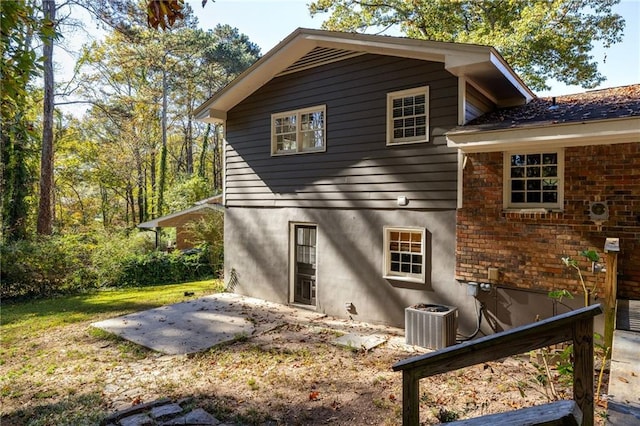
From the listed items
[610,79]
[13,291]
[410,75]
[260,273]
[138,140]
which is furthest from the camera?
[138,140]

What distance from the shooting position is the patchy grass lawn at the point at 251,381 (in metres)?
4.23

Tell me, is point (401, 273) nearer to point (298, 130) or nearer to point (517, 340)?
point (298, 130)

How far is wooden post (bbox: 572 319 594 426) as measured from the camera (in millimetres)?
1705

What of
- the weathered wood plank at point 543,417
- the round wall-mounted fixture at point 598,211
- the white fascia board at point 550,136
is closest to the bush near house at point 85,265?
the white fascia board at point 550,136

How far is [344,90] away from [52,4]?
13324 mm

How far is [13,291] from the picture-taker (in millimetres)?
10898

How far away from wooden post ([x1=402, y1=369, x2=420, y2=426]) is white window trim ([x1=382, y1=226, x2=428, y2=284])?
511 centimetres

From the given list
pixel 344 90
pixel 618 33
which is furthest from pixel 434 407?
pixel 618 33

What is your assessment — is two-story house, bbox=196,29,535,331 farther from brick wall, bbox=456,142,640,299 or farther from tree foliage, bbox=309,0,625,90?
tree foliage, bbox=309,0,625,90

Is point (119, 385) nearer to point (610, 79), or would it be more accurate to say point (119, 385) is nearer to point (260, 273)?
point (260, 273)

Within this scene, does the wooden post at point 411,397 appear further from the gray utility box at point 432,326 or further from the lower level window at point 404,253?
the lower level window at point 404,253

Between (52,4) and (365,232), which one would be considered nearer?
(365,232)

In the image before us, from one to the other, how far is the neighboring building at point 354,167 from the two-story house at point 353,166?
1.0 inches

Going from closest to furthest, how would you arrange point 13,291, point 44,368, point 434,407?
1. point 434,407
2. point 44,368
3. point 13,291
